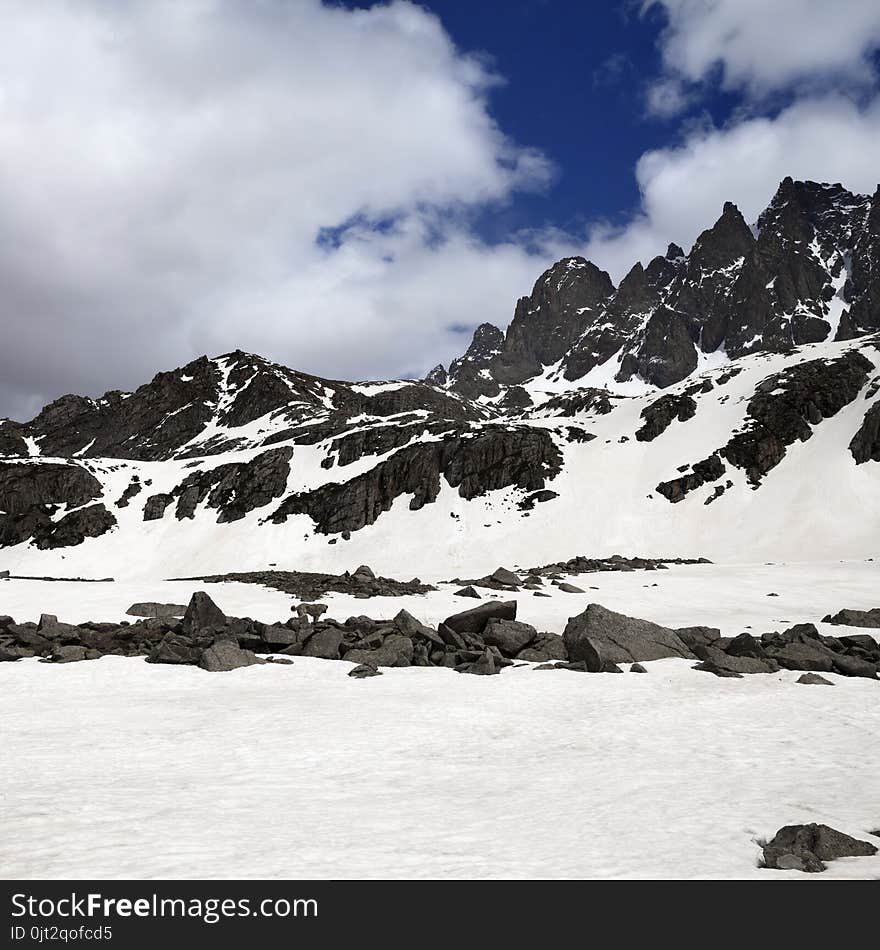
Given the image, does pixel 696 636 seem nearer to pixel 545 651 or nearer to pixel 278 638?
pixel 545 651

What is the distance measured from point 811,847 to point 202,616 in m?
19.3

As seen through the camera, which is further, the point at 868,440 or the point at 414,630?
the point at 868,440

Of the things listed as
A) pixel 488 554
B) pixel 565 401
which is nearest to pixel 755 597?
pixel 488 554

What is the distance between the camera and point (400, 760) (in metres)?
9.41

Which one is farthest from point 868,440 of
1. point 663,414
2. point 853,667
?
point 853,667

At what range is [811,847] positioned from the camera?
19.4 ft

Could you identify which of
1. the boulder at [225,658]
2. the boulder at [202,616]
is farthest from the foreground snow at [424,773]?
the boulder at [202,616]

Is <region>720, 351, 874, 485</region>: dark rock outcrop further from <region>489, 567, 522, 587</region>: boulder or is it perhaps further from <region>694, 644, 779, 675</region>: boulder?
<region>694, 644, 779, 675</region>: boulder

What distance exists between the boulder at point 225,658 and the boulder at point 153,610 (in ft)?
25.4

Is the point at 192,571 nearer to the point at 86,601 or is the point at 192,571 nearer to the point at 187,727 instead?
the point at 86,601

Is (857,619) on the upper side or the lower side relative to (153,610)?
lower

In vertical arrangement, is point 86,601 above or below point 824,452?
below

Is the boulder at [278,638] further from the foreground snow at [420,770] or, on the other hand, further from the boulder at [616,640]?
the boulder at [616,640]

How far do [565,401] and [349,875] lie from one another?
169817 mm
